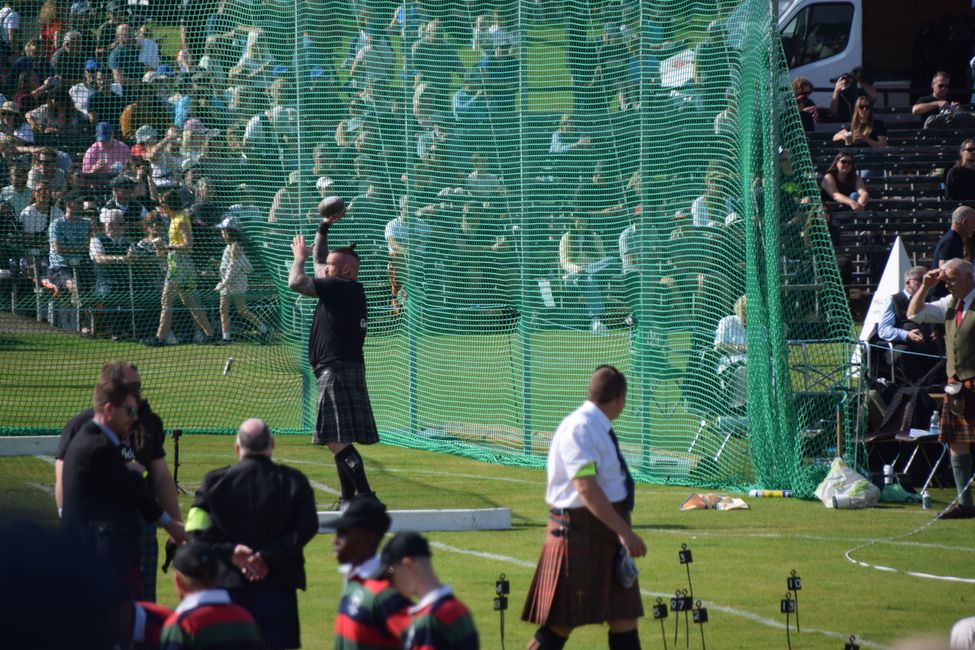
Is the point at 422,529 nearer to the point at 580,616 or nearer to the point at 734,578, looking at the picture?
Result: the point at 734,578

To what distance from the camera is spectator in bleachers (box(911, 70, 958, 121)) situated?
25031 millimetres

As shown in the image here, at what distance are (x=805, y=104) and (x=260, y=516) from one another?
19408mm

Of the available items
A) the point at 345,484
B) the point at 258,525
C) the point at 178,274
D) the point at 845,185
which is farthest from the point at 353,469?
the point at 845,185

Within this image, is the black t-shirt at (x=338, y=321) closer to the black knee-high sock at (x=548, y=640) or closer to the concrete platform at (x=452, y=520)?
the concrete platform at (x=452, y=520)

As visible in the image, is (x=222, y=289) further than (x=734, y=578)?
Yes

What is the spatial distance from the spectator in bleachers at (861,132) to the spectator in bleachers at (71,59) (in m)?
12.5

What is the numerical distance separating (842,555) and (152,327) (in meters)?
8.22

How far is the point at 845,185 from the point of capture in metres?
21.6

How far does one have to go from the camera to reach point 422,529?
10320mm

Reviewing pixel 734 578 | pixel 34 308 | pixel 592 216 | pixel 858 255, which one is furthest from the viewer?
pixel 858 255

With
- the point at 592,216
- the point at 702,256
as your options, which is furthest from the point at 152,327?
the point at 702,256

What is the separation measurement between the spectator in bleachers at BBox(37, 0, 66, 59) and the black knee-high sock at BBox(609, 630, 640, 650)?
1072cm

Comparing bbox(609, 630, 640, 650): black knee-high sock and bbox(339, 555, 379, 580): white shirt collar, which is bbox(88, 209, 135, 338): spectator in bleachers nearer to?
bbox(609, 630, 640, 650): black knee-high sock

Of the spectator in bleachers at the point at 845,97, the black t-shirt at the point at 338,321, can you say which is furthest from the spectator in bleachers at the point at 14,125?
the spectator in bleachers at the point at 845,97
